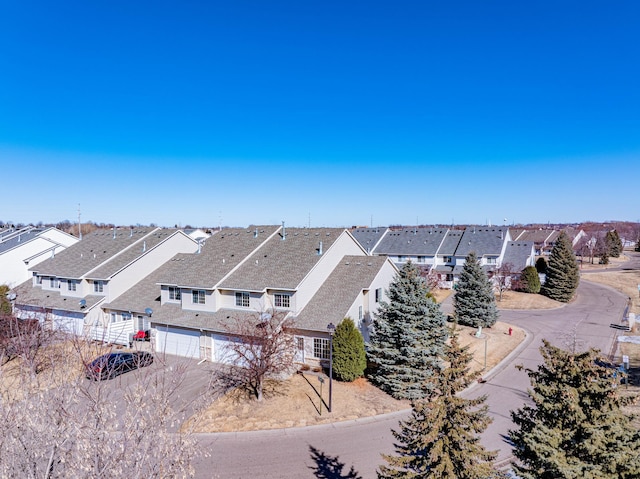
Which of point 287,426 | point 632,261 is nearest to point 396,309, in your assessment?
point 287,426

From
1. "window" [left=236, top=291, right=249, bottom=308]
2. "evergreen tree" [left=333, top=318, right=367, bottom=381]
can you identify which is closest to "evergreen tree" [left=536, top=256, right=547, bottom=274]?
"evergreen tree" [left=333, top=318, right=367, bottom=381]

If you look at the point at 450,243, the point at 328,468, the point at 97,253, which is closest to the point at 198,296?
the point at 97,253

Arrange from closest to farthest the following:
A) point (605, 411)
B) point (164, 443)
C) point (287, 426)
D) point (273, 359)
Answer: point (164, 443), point (605, 411), point (287, 426), point (273, 359)

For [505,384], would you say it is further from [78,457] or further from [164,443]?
[78,457]

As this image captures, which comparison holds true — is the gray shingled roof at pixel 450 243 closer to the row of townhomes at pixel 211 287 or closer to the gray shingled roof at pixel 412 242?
the gray shingled roof at pixel 412 242

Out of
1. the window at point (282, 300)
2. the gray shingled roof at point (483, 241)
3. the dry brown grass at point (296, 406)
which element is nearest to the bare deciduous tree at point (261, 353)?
the dry brown grass at point (296, 406)
